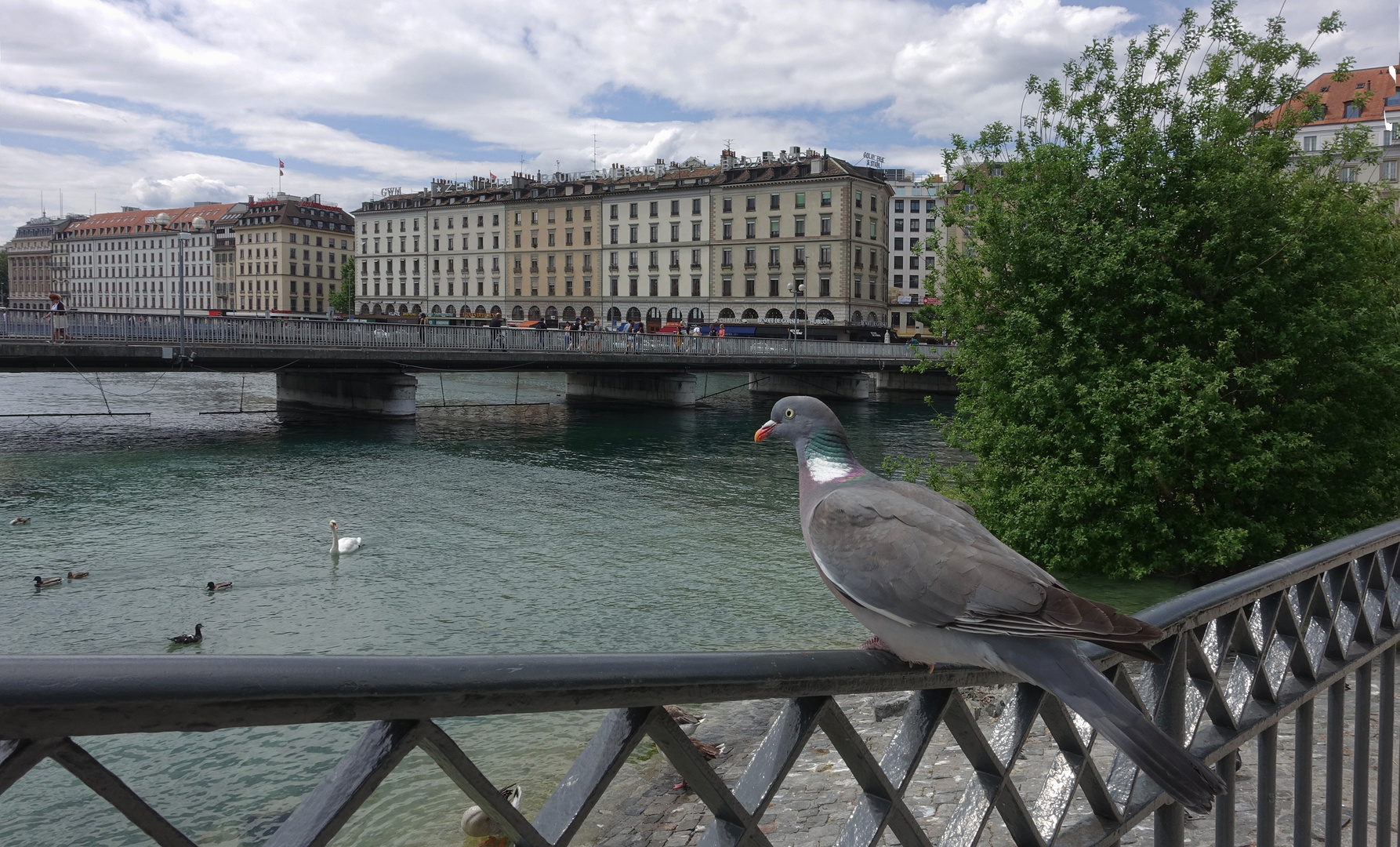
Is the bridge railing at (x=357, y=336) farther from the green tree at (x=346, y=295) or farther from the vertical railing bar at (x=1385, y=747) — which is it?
the green tree at (x=346, y=295)

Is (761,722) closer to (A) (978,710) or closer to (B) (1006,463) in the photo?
(A) (978,710)

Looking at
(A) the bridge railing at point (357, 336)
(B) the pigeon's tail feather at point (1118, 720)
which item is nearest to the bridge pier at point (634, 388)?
(A) the bridge railing at point (357, 336)

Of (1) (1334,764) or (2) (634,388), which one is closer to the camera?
(1) (1334,764)

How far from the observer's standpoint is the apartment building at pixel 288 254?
14625cm

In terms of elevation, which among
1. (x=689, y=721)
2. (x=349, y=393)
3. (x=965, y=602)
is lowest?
(x=689, y=721)

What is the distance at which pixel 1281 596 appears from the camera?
8.68ft

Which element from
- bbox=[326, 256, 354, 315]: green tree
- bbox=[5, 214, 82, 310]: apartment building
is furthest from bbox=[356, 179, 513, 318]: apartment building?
bbox=[5, 214, 82, 310]: apartment building

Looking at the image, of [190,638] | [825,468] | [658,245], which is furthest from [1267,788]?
[658,245]

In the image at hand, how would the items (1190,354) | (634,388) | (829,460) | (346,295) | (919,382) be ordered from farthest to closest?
(346,295) → (919,382) → (634,388) → (1190,354) → (829,460)

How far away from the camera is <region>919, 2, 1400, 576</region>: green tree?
53.2 ft

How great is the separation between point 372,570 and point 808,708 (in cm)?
1864

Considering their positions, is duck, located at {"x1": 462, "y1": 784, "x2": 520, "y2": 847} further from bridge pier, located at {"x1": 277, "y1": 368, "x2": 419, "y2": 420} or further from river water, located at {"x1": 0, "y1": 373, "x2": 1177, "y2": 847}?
bridge pier, located at {"x1": 277, "y1": 368, "x2": 419, "y2": 420}

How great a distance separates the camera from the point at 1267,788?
2.61 m

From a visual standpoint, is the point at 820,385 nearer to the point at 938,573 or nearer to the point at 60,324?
the point at 60,324
